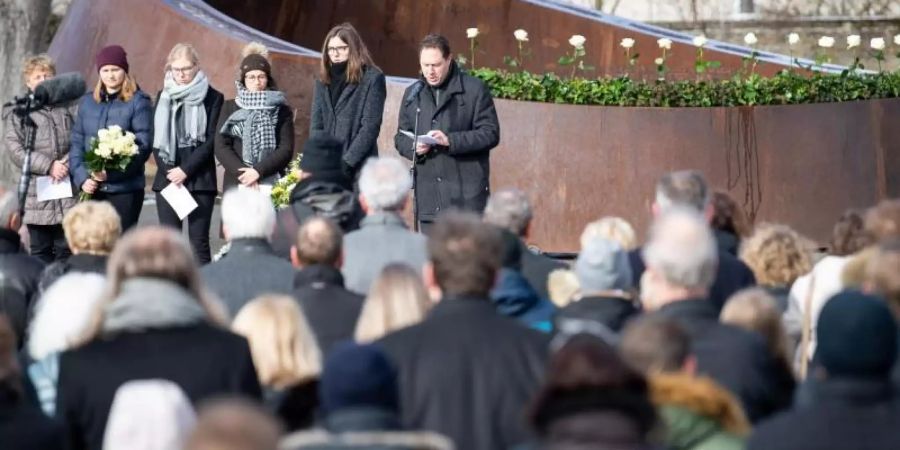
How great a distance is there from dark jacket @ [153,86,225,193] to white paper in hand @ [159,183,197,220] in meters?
0.09

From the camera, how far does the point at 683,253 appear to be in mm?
6027

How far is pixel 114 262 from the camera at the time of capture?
5.84 metres

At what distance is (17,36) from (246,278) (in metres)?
16.6

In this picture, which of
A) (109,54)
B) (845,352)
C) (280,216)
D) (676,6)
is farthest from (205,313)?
(676,6)

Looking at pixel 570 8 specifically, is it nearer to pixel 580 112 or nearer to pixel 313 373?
pixel 580 112

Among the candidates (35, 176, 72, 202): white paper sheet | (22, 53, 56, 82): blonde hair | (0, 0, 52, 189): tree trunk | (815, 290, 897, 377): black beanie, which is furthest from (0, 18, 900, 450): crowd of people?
(0, 0, 52, 189): tree trunk

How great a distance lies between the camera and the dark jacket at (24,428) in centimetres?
505

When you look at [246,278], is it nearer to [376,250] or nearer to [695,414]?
[376,250]

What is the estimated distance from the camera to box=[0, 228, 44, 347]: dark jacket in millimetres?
7168

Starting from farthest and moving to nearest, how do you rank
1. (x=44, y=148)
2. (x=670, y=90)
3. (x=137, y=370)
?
1. (x=670, y=90)
2. (x=44, y=148)
3. (x=137, y=370)

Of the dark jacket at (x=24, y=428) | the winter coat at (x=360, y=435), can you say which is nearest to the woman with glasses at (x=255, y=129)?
the dark jacket at (x=24, y=428)

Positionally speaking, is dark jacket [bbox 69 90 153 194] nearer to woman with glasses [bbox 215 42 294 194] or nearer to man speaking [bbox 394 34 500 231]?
woman with glasses [bbox 215 42 294 194]

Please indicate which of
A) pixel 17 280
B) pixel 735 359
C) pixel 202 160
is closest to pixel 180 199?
pixel 202 160

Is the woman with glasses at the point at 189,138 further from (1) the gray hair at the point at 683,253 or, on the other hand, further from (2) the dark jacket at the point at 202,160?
(1) the gray hair at the point at 683,253
